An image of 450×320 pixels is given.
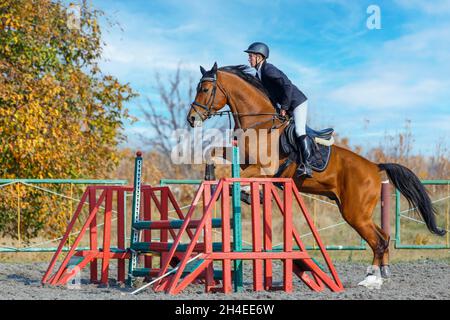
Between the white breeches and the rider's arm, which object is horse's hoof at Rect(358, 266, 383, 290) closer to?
the white breeches

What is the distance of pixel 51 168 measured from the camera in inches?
474

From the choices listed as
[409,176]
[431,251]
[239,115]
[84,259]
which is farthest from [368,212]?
[431,251]

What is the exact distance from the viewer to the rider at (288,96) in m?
7.05

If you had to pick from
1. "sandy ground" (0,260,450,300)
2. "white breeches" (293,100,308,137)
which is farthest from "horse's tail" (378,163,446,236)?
"white breeches" (293,100,308,137)

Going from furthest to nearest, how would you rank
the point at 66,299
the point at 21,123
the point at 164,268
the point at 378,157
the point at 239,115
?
1. the point at 378,157
2. the point at 21,123
3. the point at 239,115
4. the point at 164,268
5. the point at 66,299

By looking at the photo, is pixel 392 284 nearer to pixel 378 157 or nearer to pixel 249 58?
pixel 249 58

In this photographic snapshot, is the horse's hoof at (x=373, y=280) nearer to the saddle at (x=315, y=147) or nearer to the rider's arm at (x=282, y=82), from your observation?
the saddle at (x=315, y=147)

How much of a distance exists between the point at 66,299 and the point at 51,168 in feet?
22.2

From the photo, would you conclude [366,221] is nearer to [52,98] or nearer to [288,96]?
[288,96]

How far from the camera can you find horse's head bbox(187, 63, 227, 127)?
22.4 feet

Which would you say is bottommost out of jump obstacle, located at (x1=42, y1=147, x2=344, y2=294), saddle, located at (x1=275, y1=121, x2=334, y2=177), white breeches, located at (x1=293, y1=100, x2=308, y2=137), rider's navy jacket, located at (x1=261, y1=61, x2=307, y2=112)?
jump obstacle, located at (x1=42, y1=147, x2=344, y2=294)

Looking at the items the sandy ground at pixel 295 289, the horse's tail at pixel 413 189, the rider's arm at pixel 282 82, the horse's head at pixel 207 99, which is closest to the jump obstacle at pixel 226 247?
the sandy ground at pixel 295 289

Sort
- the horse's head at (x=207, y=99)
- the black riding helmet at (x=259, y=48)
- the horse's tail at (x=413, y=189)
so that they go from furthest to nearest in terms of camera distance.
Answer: the horse's tail at (x=413, y=189)
the black riding helmet at (x=259, y=48)
the horse's head at (x=207, y=99)

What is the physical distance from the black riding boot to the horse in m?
0.10
